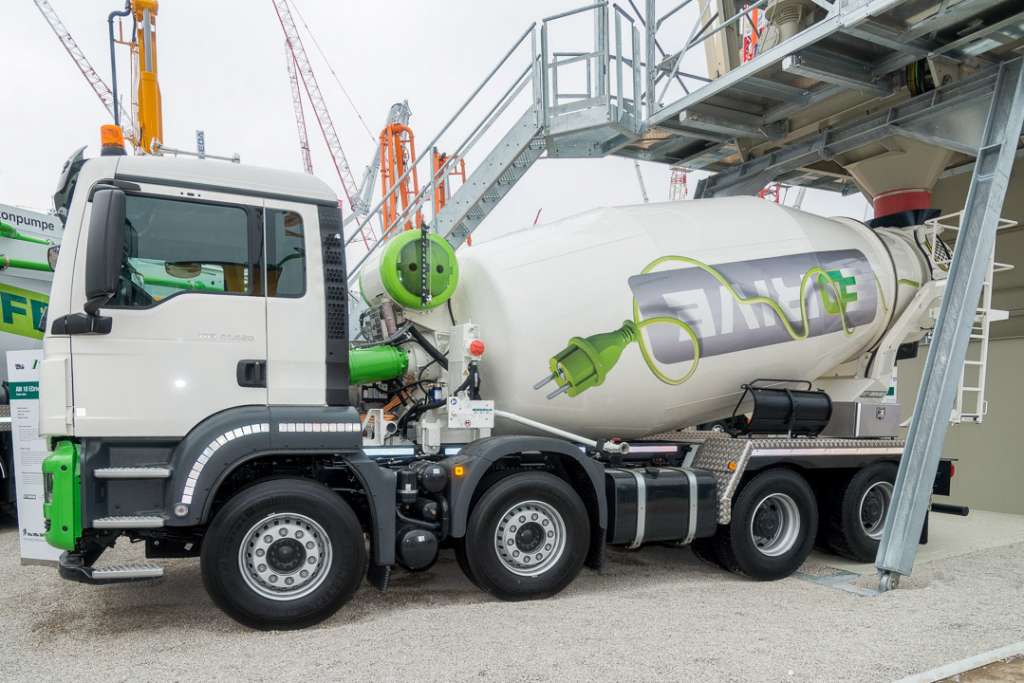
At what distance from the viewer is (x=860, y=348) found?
25.8 feet

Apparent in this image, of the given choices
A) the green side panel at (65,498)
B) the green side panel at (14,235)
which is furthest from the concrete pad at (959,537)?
the green side panel at (14,235)

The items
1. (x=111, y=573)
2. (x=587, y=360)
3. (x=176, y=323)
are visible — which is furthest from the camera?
(x=587, y=360)

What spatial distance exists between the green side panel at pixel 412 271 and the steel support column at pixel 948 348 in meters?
3.99

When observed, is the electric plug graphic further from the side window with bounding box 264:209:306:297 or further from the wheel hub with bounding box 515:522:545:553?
the side window with bounding box 264:209:306:297

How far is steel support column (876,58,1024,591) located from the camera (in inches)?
247

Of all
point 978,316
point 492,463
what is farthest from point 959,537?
point 492,463

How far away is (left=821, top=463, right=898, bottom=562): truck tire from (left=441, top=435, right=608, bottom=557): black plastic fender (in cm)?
258

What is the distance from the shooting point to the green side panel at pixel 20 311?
31.1ft

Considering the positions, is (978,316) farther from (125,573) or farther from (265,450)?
(125,573)

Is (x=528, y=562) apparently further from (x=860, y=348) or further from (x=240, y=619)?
(x=860, y=348)

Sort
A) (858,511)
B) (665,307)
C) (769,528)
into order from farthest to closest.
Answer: (858,511)
(769,528)
(665,307)

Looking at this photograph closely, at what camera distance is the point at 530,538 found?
5938mm

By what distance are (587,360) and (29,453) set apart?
418 cm

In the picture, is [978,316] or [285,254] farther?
[978,316]
